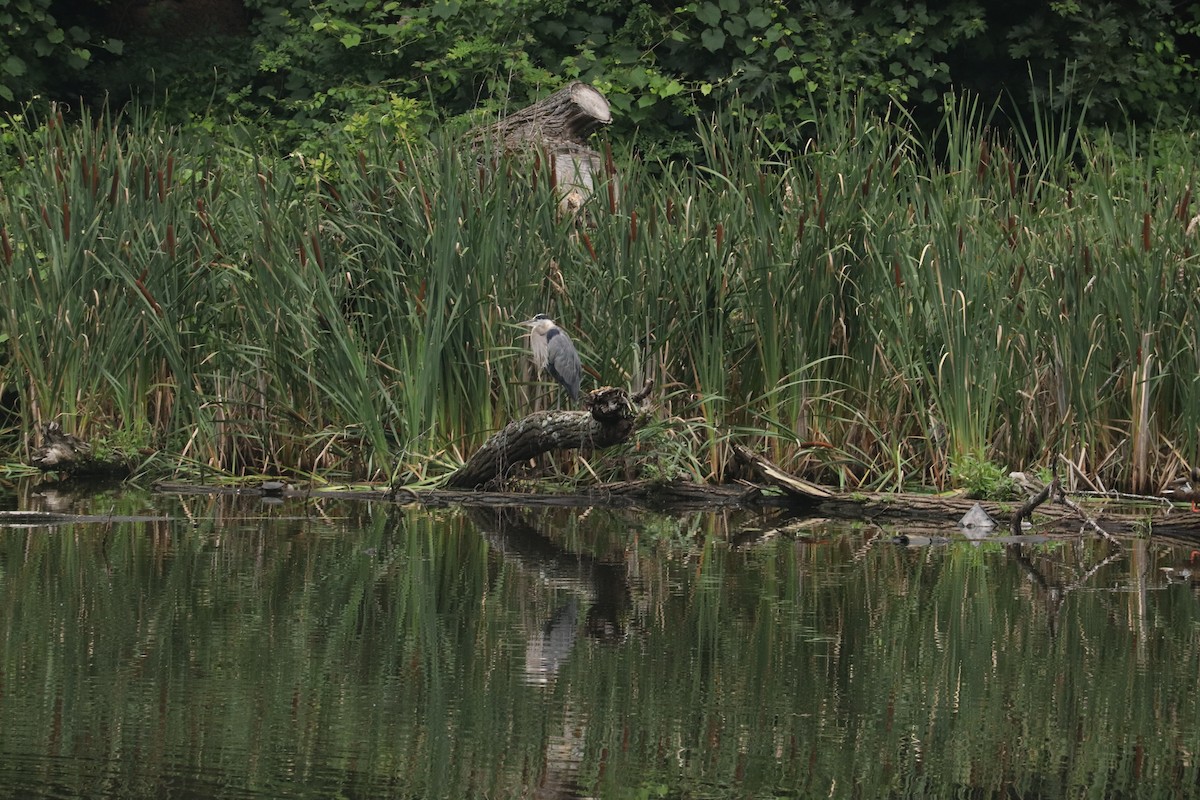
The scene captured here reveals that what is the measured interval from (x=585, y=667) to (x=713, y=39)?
978 cm

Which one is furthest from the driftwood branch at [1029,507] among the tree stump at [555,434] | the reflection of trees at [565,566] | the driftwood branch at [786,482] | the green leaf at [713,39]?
the green leaf at [713,39]

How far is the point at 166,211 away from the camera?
8328 mm

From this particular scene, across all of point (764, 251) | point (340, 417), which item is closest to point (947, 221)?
point (764, 251)

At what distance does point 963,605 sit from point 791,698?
134 cm

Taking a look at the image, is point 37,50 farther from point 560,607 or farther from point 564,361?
point 560,607

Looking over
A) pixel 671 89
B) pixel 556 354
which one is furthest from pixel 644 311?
pixel 671 89

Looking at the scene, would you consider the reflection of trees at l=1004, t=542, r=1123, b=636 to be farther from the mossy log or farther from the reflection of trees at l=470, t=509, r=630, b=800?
the mossy log

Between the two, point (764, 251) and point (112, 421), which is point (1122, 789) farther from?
point (112, 421)

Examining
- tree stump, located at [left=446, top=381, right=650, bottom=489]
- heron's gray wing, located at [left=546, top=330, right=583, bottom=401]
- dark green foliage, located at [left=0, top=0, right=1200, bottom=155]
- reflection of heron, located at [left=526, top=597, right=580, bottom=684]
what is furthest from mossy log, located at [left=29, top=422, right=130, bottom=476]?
dark green foliage, located at [left=0, top=0, right=1200, bottom=155]

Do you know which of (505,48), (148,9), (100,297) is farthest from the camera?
(148,9)

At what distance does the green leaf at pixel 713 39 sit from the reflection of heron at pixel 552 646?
8918mm

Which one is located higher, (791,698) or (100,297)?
(100,297)

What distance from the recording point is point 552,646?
4.26 meters

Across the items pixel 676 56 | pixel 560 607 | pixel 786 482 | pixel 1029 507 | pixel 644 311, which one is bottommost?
pixel 560 607
